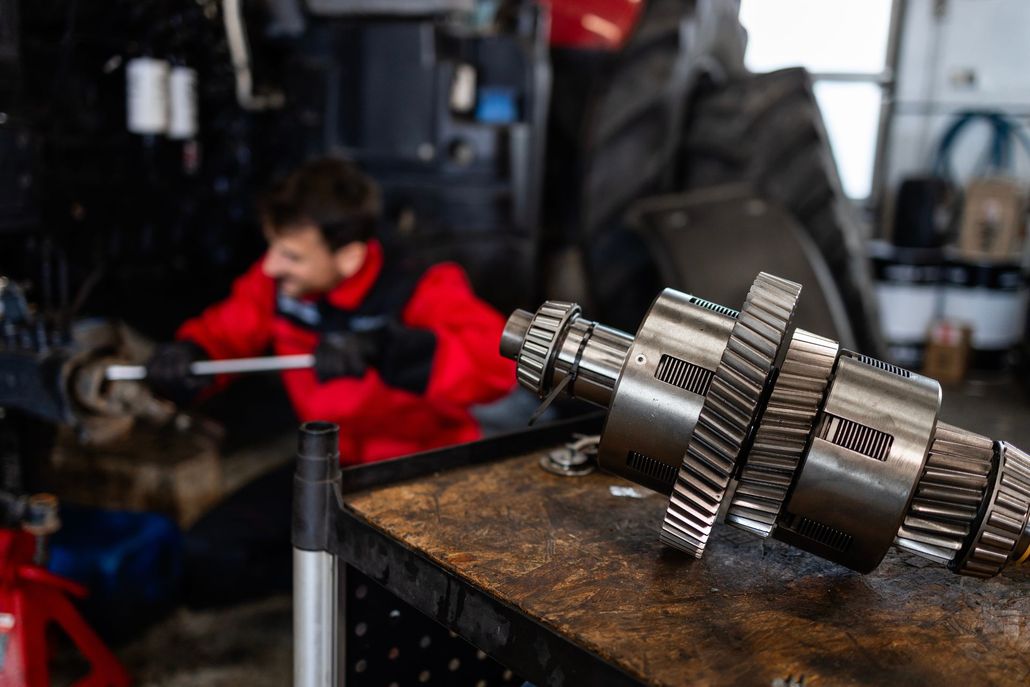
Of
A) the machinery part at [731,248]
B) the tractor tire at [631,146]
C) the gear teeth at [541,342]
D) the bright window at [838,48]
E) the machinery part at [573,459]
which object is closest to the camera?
the gear teeth at [541,342]

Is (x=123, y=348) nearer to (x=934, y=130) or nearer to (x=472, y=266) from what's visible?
(x=472, y=266)

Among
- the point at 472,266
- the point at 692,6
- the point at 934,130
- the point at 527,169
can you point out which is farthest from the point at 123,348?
the point at 934,130

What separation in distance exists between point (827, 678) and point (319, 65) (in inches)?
70.6

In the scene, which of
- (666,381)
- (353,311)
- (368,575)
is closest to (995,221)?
(353,311)

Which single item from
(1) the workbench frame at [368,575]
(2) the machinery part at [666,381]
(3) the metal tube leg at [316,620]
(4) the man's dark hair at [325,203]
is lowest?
(3) the metal tube leg at [316,620]

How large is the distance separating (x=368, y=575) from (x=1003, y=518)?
531mm

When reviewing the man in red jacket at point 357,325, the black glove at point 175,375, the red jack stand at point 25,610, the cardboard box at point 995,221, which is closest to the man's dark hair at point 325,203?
the man in red jacket at point 357,325

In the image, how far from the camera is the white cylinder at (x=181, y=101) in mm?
1637

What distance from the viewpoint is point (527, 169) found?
2.19 metres

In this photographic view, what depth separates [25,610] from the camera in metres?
1.20

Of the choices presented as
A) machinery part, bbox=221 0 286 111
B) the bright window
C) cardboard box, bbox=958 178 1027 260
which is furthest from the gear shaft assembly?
the bright window

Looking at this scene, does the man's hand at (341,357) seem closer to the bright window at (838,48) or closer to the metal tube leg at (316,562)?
the metal tube leg at (316,562)

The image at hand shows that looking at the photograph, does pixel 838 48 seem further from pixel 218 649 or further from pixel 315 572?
pixel 315 572

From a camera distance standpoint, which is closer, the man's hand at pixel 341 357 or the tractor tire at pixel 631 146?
the man's hand at pixel 341 357
